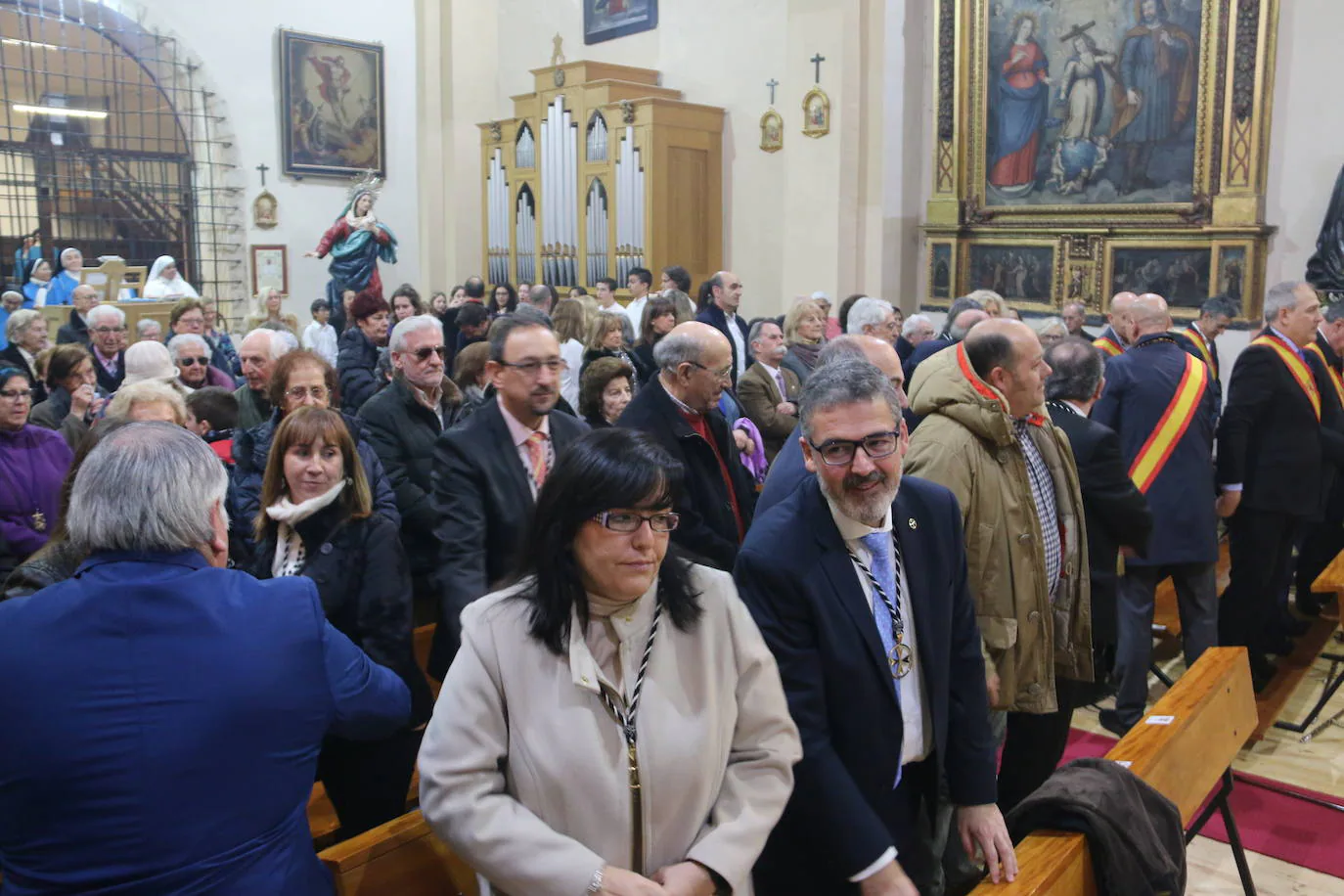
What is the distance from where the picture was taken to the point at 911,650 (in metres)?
2.29

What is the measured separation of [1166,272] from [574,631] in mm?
9884

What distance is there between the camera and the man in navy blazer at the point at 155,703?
1691mm

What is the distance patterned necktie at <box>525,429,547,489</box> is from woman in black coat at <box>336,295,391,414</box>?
108 inches

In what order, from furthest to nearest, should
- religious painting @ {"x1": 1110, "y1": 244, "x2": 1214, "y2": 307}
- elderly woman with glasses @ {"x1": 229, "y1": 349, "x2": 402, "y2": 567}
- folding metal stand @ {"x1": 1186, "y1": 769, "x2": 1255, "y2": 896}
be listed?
religious painting @ {"x1": 1110, "y1": 244, "x2": 1214, "y2": 307}
elderly woman with glasses @ {"x1": 229, "y1": 349, "x2": 402, "y2": 567}
folding metal stand @ {"x1": 1186, "y1": 769, "x2": 1255, "y2": 896}

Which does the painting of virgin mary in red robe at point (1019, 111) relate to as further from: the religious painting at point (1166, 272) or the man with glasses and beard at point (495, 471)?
the man with glasses and beard at point (495, 471)

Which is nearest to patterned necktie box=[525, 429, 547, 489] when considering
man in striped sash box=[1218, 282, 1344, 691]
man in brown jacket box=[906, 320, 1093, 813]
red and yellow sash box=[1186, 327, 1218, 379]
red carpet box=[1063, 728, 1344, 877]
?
man in brown jacket box=[906, 320, 1093, 813]

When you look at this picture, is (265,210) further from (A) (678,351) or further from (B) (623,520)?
(B) (623,520)

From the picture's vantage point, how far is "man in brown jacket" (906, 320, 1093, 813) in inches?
117

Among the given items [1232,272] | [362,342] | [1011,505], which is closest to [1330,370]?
[1011,505]

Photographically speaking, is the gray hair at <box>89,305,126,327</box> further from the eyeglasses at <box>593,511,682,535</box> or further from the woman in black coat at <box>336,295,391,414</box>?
the eyeglasses at <box>593,511,682,535</box>

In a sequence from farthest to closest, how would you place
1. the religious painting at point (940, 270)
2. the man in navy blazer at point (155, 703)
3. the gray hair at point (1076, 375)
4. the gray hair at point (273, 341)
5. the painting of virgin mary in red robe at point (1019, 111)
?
1. the religious painting at point (940, 270)
2. the painting of virgin mary in red robe at point (1019, 111)
3. the gray hair at point (273, 341)
4. the gray hair at point (1076, 375)
5. the man in navy blazer at point (155, 703)

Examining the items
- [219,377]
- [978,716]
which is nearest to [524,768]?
[978,716]

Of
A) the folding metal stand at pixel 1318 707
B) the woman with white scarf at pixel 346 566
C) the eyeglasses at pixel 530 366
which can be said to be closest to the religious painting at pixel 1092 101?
the folding metal stand at pixel 1318 707

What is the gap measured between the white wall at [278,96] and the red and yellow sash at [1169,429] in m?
13.9
